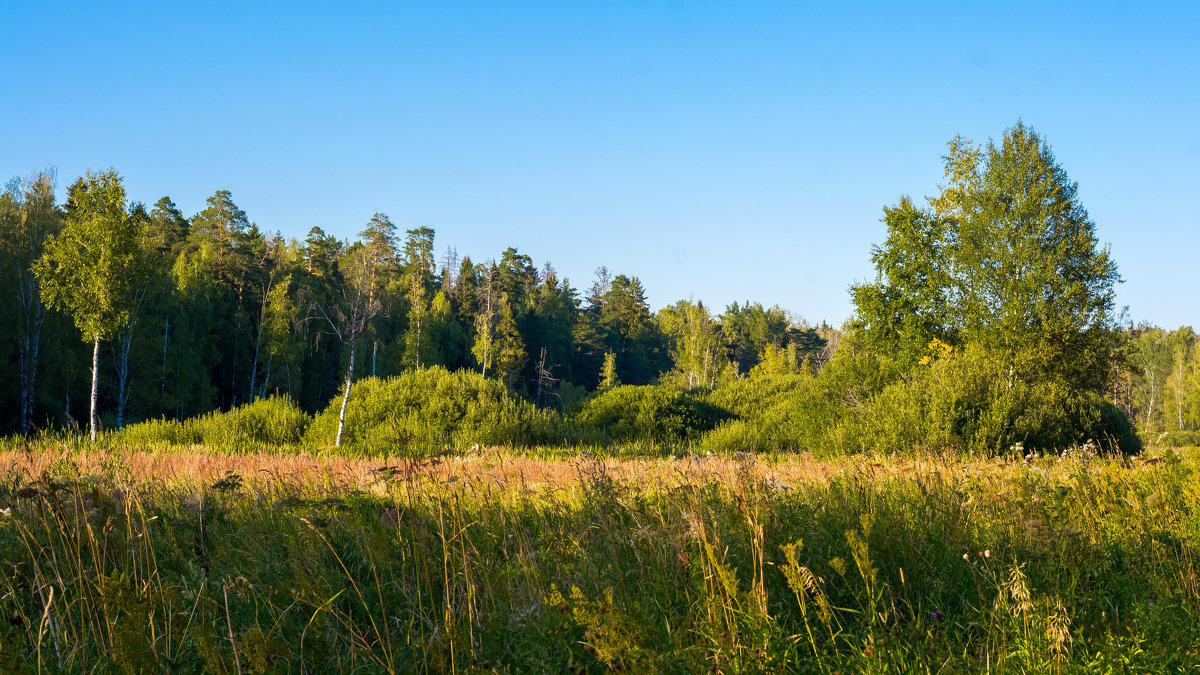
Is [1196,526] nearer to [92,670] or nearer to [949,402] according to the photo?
[92,670]

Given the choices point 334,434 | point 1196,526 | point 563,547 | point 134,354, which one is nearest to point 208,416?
point 334,434

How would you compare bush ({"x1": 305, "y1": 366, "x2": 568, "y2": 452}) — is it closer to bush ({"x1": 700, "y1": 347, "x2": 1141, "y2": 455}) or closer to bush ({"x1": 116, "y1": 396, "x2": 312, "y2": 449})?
bush ({"x1": 116, "y1": 396, "x2": 312, "y2": 449})

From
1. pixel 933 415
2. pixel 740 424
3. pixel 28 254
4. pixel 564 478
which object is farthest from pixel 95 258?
pixel 933 415

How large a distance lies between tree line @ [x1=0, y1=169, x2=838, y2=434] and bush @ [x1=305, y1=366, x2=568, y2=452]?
171 cm

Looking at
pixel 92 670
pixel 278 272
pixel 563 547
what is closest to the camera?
pixel 92 670

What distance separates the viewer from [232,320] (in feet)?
125

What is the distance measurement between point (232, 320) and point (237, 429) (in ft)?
75.0

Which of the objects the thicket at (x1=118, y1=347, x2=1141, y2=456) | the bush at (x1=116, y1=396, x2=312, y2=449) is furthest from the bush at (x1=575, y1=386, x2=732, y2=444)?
the bush at (x1=116, y1=396, x2=312, y2=449)

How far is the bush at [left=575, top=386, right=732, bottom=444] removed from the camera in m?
23.5

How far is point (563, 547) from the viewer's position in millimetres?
3832

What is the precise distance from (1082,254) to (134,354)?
37.2m

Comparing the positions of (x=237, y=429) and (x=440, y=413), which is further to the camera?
(x=440, y=413)

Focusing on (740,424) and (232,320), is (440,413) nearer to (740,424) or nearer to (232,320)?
(740,424)

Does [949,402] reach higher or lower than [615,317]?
lower
